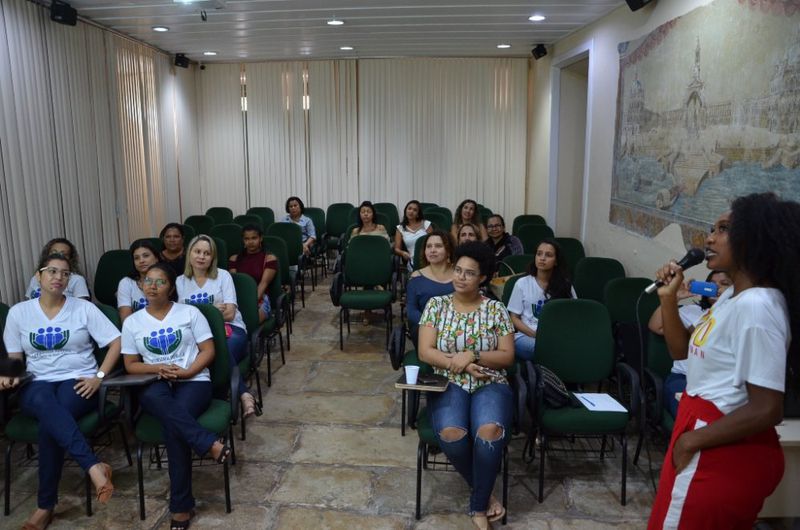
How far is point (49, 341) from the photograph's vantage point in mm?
3393

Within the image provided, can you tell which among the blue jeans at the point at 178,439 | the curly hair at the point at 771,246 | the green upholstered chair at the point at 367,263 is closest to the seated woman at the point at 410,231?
the green upholstered chair at the point at 367,263

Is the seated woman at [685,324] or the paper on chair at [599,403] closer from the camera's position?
the paper on chair at [599,403]

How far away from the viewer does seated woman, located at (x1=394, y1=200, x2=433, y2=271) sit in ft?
22.6

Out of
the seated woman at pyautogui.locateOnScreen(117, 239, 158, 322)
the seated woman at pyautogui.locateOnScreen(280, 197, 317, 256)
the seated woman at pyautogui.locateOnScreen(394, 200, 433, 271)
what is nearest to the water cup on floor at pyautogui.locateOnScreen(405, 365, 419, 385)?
the seated woman at pyautogui.locateOnScreen(117, 239, 158, 322)

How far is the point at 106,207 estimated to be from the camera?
6559 millimetres

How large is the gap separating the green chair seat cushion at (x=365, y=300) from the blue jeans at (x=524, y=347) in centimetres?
185

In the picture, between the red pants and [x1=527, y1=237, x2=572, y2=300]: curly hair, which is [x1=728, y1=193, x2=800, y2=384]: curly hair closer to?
the red pants

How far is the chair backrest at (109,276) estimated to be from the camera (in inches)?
217

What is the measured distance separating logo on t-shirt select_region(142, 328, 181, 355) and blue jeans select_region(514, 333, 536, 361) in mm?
2128

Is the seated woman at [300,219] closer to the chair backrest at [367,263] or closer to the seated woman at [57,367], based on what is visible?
the chair backrest at [367,263]

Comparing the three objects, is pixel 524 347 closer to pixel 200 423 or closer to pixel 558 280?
pixel 558 280

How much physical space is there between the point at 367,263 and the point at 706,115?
10.7 ft

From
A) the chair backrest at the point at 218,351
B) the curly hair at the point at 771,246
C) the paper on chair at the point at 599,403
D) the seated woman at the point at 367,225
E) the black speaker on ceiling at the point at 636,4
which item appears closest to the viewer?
the curly hair at the point at 771,246

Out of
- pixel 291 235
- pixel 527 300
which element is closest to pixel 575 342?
pixel 527 300
